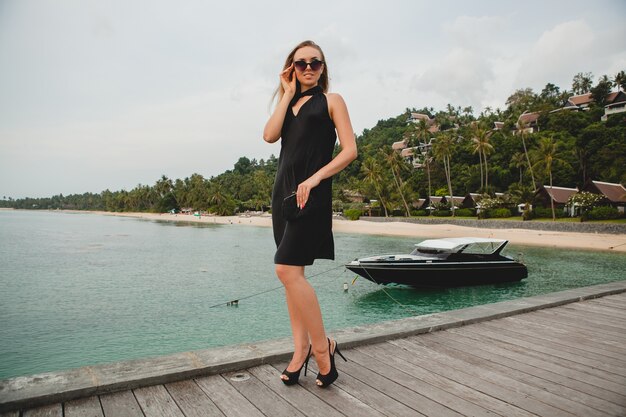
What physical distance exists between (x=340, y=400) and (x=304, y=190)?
1272 millimetres

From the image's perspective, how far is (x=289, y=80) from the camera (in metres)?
2.82

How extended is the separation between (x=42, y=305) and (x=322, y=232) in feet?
52.8

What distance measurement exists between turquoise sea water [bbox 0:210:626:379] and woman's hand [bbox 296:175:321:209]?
8752 mm

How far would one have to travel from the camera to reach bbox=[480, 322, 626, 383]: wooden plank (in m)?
2.96

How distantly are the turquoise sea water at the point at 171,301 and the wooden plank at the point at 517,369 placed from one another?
792 centimetres

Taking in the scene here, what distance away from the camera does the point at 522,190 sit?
156ft

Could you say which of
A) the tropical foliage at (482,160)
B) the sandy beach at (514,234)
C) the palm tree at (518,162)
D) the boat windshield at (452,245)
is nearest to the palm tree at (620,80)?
the tropical foliage at (482,160)

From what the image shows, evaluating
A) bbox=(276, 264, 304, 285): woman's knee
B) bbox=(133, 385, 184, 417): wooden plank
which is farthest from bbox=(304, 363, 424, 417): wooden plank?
bbox=(133, 385, 184, 417): wooden plank

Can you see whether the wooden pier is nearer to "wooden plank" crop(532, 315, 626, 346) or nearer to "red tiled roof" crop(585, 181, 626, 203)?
"wooden plank" crop(532, 315, 626, 346)

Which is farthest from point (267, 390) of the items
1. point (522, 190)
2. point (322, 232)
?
point (522, 190)

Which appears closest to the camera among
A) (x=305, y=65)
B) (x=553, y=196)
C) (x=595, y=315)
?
(x=305, y=65)

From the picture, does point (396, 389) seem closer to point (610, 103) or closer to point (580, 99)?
point (610, 103)

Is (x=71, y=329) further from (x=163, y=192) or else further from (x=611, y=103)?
(x=163, y=192)

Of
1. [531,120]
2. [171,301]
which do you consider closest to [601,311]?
[171,301]
